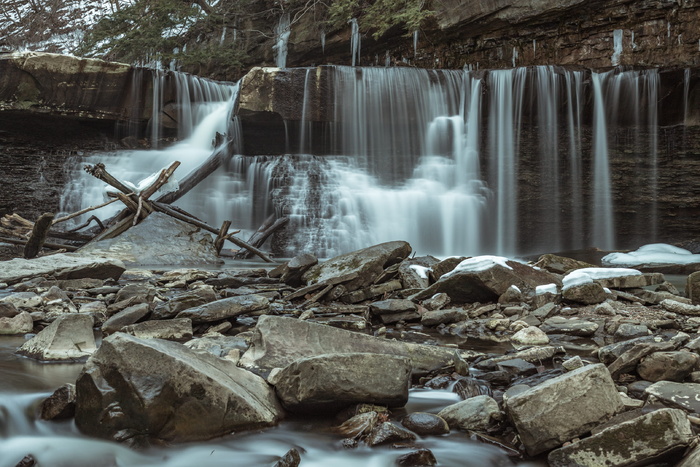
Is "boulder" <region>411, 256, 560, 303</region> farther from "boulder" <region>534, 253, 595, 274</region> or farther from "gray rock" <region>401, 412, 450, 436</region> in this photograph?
"gray rock" <region>401, 412, 450, 436</region>

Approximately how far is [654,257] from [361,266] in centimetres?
826

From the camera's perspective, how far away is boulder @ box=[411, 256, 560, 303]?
218 inches

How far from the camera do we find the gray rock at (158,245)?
9555mm

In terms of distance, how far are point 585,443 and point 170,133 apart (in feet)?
52.0

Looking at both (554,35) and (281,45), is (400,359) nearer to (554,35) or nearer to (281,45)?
(554,35)

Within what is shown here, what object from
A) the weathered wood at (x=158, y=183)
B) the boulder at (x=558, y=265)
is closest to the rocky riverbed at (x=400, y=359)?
the boulder at (x=558, y=265)

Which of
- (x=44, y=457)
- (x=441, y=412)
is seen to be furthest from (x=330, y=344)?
(x=44, y=457)

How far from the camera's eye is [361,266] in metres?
5.99

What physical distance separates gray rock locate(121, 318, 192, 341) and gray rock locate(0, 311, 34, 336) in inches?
32.0

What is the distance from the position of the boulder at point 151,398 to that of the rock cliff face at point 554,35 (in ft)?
52.2

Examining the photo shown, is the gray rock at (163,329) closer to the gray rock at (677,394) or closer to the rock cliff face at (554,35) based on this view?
the gray rock at (677,394)

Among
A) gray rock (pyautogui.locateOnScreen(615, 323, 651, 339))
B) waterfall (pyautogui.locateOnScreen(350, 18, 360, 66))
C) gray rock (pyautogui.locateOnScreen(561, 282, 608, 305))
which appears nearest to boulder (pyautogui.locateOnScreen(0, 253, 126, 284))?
gray rock (pyautogui.locateOnScreen(561, 282, 608, 305))

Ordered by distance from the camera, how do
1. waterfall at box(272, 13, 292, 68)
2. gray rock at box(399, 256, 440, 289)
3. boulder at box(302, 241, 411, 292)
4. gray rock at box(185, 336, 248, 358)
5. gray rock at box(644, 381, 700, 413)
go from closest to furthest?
1. gray rock at box(644, 381, 700, 413)
2. gray rock at box(185, 336, 248, 358)
3. boulder at box(302, 241, 411, 292)
4. gray rock at box(399, 256, 440, 289)
5. waterfall at box(272, 13, 292, 68)

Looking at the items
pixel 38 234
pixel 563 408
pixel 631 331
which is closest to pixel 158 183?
pixel 38 234
